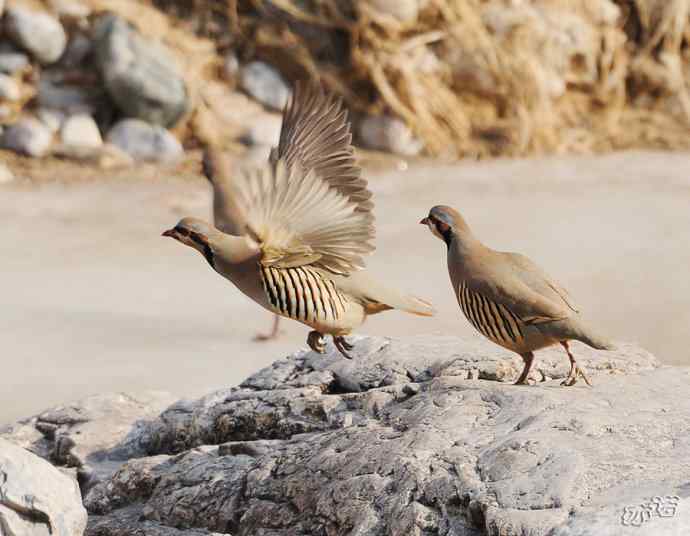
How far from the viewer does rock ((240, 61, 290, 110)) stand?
13547 mm

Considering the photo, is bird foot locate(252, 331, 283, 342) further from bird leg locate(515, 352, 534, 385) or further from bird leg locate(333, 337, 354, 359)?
bird leg locate(515, 352, 534, 385)

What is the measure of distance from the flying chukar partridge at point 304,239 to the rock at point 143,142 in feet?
26.4

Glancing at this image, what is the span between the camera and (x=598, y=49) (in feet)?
50.9

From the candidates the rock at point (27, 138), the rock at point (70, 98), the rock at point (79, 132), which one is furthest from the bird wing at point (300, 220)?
the rock at point (70, 98)

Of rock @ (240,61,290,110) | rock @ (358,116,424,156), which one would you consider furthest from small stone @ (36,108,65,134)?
rock @ (358,116,424,156)

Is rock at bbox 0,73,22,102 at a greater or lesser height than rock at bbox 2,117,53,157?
greater

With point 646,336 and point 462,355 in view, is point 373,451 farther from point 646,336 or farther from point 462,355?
point 646,336

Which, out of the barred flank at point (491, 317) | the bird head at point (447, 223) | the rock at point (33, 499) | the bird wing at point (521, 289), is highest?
the bird head at point (447, 223)

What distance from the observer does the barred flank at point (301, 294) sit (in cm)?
429

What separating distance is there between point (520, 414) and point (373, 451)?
1.59 feet

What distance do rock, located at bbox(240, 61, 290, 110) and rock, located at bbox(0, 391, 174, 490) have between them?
303 inches

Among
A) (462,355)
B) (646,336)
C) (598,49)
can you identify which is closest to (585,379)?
(462,355)

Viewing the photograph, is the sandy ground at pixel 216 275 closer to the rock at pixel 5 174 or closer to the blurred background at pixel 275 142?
the blurred background at pixel 275 142

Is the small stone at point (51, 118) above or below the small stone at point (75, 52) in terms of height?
below
